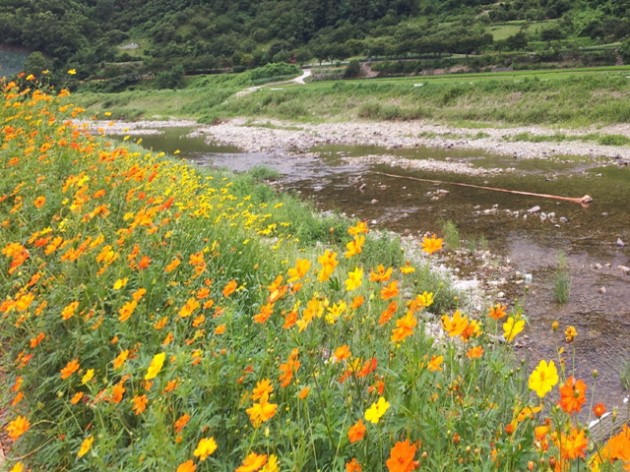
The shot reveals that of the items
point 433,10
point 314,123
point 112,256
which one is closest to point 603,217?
point 112,256

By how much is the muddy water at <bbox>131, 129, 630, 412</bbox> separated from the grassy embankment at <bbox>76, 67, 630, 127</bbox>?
6559 mm

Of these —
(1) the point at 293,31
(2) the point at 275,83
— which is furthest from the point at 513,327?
(1) the point at 293,31

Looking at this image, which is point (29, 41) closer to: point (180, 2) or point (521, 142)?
point (180, 2)

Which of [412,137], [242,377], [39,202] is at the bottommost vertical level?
[412,137]

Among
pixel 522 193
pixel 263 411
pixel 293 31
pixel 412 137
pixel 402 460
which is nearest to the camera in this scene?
pixel 402 460

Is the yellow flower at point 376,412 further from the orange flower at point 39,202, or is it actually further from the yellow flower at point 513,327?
the orange flower at point 39,202

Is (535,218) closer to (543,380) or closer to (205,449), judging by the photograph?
(543,380)

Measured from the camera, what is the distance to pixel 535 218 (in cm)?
1038

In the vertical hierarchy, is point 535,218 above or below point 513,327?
below

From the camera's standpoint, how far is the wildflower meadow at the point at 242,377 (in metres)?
1.76

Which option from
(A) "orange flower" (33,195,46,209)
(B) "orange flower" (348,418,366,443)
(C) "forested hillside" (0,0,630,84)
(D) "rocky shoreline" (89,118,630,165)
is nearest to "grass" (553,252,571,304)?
(B) "orange flower" (348,418,366,443)

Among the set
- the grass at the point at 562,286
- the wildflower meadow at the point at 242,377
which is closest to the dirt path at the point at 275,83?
the grass at the point at 562,286

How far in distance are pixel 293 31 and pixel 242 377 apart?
94393 mm

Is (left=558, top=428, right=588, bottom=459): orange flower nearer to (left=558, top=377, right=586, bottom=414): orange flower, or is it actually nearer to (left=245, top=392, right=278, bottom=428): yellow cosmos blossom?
(left=558, top=377, right=586, bottom=414): orange flower
